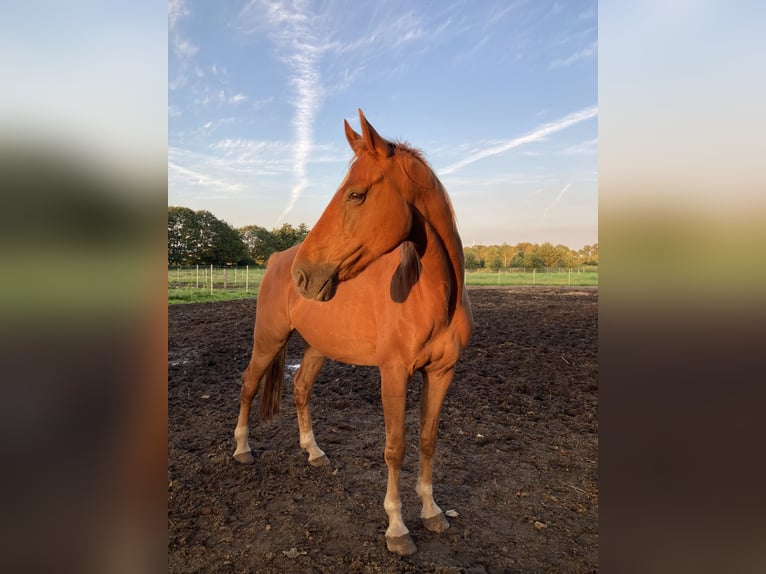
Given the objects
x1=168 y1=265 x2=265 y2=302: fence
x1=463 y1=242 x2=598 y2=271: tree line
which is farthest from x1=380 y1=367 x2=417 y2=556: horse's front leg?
x1=463 y1=242 x2=598 y2=271: tree line

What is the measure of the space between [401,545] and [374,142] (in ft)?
8.79

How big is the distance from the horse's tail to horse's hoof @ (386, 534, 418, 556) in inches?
81.6

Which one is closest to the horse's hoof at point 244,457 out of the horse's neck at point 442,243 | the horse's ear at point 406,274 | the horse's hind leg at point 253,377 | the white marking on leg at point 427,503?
the horse's hind leg at point 253,377

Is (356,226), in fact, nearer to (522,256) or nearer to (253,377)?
(253,377)

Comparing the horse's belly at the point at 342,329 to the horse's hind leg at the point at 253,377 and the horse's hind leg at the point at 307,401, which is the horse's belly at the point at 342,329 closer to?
the horse's hind leg at the point at 253,377

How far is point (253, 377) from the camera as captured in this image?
13.8 ft

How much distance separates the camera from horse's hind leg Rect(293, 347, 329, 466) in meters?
4.02

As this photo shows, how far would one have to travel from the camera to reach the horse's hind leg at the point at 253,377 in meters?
4.06

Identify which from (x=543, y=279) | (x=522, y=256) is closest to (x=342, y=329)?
(x=543, y=279)
